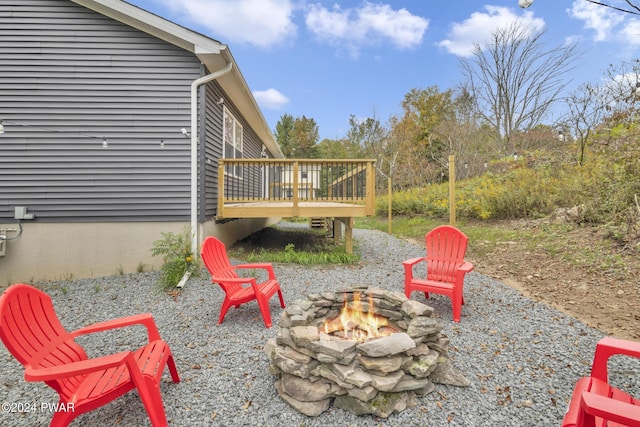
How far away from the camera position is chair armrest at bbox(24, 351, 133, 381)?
163 cm

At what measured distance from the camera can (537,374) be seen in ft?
7.96

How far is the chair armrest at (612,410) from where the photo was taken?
1259 mm

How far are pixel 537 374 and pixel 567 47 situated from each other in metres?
18.2

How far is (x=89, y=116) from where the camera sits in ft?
18.2

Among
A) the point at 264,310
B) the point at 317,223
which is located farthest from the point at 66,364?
the point at 317,223

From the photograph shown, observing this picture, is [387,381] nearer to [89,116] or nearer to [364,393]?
[364,393]

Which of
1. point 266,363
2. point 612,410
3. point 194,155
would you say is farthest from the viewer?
point 194,155

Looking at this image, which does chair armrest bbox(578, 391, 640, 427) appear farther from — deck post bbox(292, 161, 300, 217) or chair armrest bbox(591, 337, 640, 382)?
deck post bbox(292, 161, 300, 217)

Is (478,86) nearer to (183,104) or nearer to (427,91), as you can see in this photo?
(427,91)

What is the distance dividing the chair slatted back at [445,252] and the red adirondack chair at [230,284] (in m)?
2.07

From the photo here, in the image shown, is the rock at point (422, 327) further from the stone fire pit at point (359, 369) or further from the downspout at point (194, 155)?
the downspout at point (194, 155)

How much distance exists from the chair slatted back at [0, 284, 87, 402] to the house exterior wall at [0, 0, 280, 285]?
3645mm

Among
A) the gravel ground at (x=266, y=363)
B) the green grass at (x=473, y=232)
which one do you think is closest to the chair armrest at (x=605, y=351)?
the gravel ground at (x=266, y=363)

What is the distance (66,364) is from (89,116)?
522 centimetres
